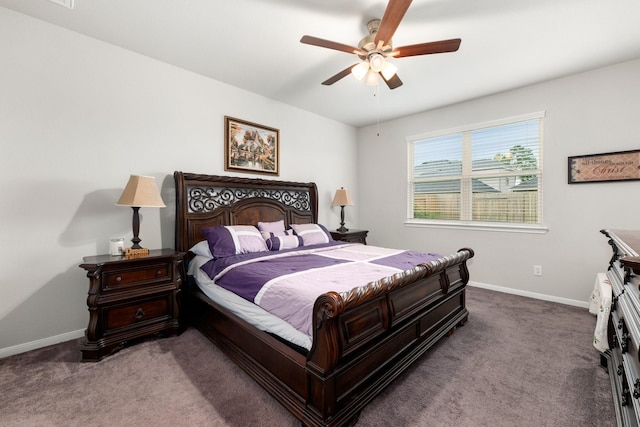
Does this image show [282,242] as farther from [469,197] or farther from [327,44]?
[469,197]

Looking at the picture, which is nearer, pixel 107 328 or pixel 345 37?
pixel 107 328

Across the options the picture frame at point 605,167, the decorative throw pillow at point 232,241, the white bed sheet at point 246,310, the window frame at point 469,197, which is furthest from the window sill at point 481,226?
the white bed sheet at point 246,310

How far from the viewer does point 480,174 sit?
403cm

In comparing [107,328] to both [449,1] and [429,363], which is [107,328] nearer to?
[429,363]

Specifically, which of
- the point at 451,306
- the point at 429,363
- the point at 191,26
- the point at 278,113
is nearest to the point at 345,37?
the point at 191,26

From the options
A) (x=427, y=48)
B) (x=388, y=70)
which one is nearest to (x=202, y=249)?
(x=388, y=70)

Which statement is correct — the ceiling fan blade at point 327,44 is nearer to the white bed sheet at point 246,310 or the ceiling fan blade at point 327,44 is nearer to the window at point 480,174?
the white bed sheet at point 246,310

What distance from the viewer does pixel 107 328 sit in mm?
2246

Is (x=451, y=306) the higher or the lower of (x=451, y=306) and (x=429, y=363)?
the higher

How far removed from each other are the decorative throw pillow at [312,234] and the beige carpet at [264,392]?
157cm

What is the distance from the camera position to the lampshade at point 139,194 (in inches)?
95.3

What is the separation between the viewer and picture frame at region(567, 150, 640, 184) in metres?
2.95

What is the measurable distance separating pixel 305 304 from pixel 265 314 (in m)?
0.40

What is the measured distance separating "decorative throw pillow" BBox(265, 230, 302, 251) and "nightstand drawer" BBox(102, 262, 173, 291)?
1.03m
